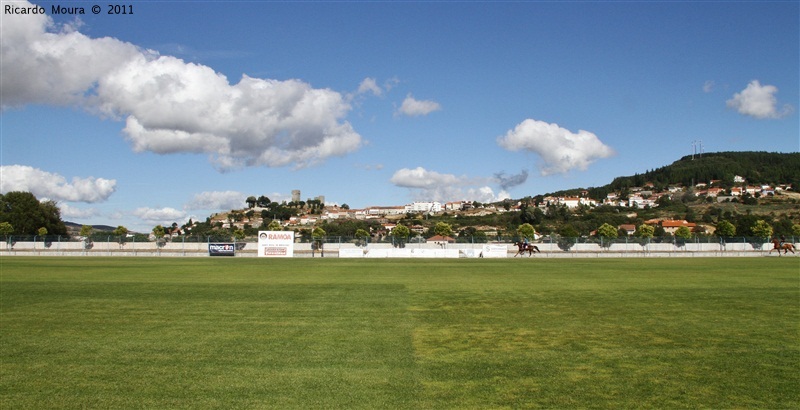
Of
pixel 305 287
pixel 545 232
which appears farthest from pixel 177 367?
pixel 545 232

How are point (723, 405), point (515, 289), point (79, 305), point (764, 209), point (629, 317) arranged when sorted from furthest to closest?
point (764, 209) → point (515, 289) → point (79, 305) → point (629, 317) → point (723, 405)

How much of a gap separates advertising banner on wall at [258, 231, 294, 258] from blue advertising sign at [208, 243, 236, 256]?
10.9 ft

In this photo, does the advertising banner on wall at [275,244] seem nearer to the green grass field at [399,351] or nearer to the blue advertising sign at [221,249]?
the blue advertising sign at [221,249]

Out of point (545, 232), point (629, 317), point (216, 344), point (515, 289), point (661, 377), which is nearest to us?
point (661, 377)

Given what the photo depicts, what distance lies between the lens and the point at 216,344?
9.23 metres

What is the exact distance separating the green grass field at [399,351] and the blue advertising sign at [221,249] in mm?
37936

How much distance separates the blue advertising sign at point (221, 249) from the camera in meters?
53.8

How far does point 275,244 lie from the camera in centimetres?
5269

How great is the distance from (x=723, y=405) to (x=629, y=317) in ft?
20.0

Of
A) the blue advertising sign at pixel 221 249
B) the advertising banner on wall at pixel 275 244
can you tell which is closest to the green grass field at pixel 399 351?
the advertising banner on wall at pixel 275 244

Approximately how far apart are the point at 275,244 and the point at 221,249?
5.56 meters

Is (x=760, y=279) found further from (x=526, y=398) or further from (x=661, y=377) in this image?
(x=526, y=398)

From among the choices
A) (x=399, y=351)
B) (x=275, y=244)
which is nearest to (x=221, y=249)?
(x=275, y=244)

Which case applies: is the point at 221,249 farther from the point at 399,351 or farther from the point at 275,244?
the point at 399,351
